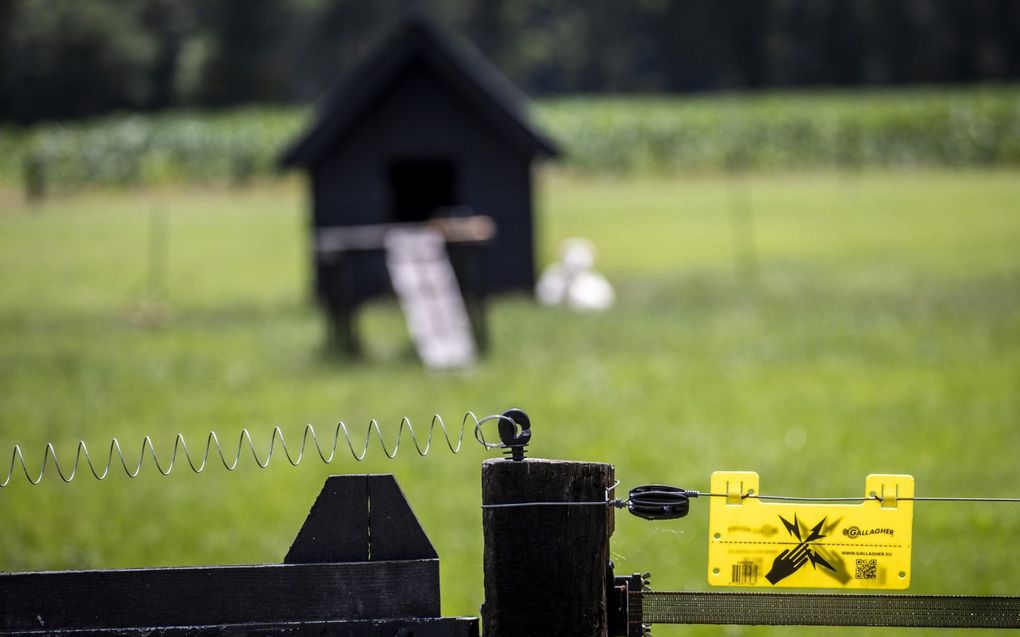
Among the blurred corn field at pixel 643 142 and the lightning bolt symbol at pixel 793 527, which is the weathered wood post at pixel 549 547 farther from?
the blurred corn field at pixel 643 142

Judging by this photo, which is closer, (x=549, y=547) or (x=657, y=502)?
(x=549, y=547)

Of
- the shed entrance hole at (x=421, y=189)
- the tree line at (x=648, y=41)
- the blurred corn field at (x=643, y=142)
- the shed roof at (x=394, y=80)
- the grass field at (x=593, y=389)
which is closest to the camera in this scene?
the grass field at (x=593, y=389)

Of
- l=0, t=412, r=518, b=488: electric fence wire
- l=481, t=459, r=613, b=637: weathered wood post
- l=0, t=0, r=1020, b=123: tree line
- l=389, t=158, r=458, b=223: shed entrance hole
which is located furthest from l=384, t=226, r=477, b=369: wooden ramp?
l=0, t=0, r=1020, b=123: tree line

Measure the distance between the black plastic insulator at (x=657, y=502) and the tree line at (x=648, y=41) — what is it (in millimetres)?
68498

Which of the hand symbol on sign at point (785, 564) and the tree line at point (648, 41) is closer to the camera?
the hand symbol on sign at point (785, 564)

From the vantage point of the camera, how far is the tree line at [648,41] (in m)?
77.9

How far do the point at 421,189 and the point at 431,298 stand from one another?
1115 centimetres

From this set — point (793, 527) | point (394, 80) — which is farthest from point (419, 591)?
point (394, 80)

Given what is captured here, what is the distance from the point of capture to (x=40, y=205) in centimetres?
4859

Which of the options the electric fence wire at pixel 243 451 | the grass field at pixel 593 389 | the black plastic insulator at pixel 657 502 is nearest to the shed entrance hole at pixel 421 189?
the grass field at pixel 593 389

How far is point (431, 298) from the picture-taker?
58.2 feet

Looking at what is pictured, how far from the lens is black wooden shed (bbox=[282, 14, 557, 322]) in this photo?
23.1 meters

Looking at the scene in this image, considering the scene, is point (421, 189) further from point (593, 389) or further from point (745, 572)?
point (745, 572)

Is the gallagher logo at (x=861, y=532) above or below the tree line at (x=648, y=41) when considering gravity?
below
